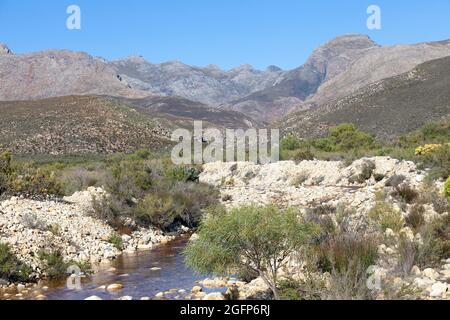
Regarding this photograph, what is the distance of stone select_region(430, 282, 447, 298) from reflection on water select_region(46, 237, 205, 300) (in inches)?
173

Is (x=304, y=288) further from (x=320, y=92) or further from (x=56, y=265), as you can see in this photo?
(x=320, y=92)

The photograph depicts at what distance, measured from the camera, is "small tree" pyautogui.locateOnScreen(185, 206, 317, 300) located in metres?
8.16

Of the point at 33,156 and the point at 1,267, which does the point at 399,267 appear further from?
the point at 33,156

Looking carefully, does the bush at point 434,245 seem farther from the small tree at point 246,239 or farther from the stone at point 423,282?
the small tree at point 246,239

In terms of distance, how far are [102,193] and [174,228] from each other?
3.12 metres

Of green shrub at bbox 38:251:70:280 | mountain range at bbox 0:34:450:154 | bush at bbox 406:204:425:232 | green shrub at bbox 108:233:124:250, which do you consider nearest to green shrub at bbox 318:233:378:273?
bush at bbox 406:204:425:232

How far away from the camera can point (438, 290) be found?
7.70 meters

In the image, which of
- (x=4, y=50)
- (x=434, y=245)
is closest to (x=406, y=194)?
(x=434, y=245)

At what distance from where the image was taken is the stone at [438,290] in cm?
764

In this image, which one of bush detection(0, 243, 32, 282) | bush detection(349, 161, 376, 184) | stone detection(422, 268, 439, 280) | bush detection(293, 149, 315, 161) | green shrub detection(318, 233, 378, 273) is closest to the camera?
green shrub detection(318, 233, 378, 273)

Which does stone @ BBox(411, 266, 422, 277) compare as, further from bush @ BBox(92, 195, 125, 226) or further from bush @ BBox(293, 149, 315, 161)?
bush @ BBox(293, 149, 315, 161)

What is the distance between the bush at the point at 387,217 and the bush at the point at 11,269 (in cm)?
783

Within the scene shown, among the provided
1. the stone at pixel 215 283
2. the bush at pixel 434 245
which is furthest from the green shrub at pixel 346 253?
the stone at pixel 215 283

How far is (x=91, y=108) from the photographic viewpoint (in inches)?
2613
